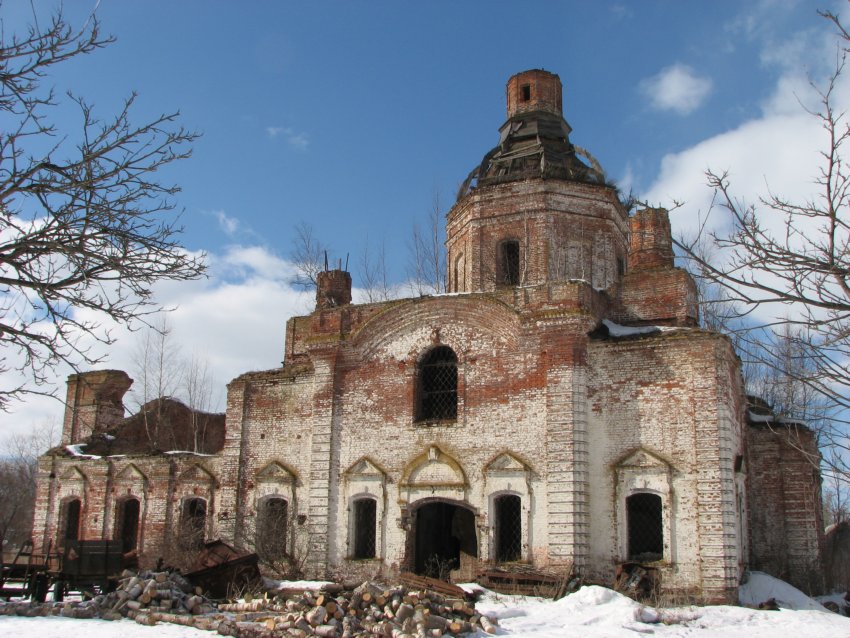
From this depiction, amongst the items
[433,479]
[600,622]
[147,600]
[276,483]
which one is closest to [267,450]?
[276,483]

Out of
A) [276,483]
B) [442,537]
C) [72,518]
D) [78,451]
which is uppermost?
[78,451]

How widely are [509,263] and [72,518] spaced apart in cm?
1277

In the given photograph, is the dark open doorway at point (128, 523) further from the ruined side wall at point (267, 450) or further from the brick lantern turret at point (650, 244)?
the brick lantern turret at point (650, 244)

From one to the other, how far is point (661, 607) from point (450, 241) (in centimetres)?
1107

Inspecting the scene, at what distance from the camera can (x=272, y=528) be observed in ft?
53.8

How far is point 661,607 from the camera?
12109 mm

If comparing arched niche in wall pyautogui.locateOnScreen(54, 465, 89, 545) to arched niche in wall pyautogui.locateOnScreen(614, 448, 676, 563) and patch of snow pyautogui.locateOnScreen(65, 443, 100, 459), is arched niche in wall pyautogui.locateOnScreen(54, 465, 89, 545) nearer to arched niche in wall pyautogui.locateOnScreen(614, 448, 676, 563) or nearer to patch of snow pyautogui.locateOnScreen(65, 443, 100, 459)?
patch of snow pyautogui.locateOnScreen(65, 443, 100, 459)

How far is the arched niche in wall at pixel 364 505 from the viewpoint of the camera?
15.5 metres

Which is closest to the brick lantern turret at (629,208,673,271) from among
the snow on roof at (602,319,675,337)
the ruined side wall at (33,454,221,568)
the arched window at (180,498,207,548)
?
the snow on roof at (602,319,675,337)

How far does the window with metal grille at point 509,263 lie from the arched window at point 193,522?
8.76m

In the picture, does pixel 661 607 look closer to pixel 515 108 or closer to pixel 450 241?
pixel 450 241

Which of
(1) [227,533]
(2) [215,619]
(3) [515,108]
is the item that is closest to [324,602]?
(2) [215,619]

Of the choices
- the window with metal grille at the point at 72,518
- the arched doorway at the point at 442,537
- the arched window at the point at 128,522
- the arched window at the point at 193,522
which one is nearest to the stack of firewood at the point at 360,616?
the arched doorway at the point at 442,537

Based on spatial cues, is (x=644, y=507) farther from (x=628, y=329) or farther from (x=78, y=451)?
(x=78, y=451)
